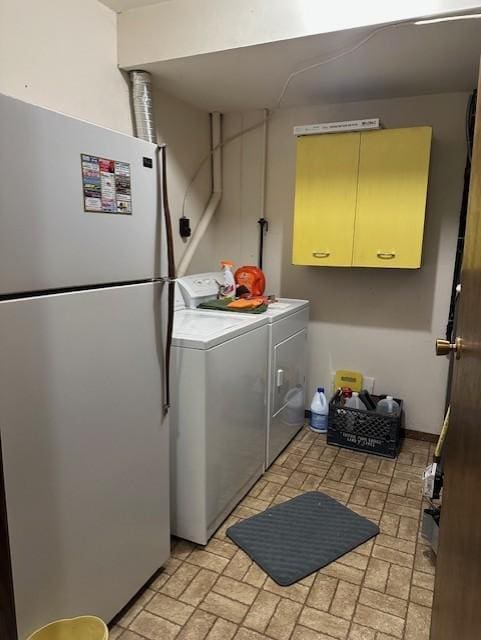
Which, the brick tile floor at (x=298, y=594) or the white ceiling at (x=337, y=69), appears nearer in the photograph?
the brick tile floor at (x=298, y=594)

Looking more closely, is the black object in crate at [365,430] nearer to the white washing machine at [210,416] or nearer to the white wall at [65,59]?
the white washing machine at [210,416]

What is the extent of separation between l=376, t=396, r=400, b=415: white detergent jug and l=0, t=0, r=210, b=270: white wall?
7.38ft

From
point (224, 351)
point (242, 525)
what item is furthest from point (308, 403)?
point (224, 351)

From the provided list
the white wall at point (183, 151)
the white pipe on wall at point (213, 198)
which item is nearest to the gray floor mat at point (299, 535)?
the white pipe on wall at point (213, 198)

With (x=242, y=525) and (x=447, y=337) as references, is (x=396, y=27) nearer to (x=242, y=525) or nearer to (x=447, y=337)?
(x=447, y=337)

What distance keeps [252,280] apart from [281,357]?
0.63 metres

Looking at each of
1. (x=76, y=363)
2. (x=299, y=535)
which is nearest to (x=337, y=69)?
(x=76, y=363)

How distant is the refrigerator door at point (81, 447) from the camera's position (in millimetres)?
1117

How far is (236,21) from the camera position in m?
1.98

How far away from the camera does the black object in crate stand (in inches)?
111

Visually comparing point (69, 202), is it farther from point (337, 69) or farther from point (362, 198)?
point (362, 198)

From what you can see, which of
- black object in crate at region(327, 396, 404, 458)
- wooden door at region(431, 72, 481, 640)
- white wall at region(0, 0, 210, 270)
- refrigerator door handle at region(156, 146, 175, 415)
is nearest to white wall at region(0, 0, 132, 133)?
white wall at region(0, 0, 210, 270)

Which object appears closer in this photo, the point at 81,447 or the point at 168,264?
the point at 81,447

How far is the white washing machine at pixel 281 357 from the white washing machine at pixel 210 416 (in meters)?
0.21
